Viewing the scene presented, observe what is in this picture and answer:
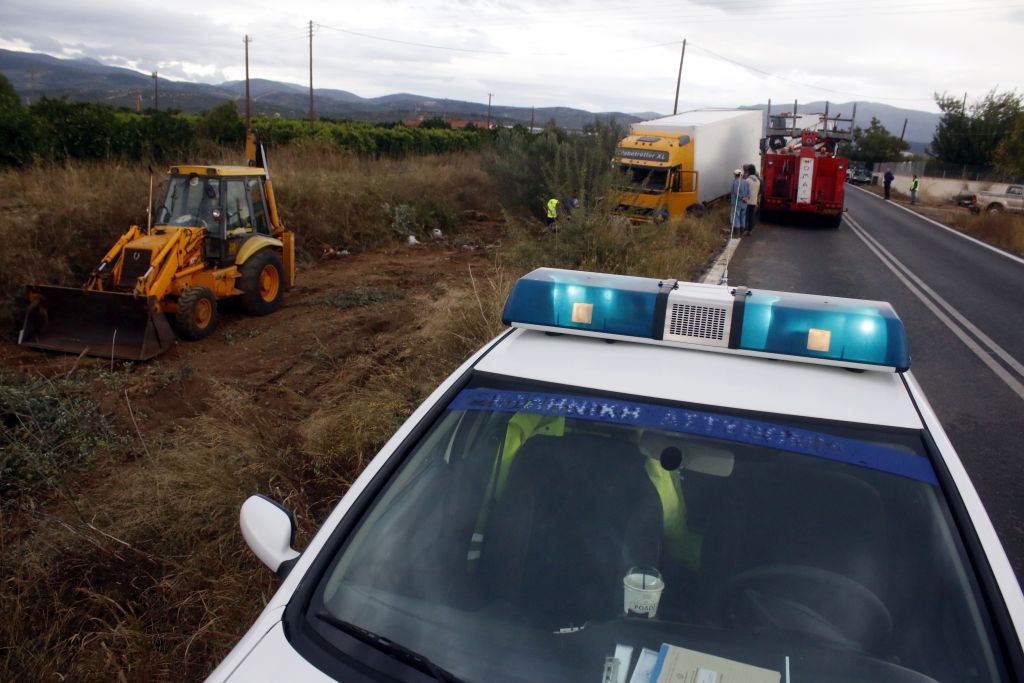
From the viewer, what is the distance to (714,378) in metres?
2.20

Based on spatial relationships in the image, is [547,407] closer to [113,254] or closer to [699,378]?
[699,378]

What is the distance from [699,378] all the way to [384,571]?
1.01m

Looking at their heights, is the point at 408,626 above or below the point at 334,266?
above

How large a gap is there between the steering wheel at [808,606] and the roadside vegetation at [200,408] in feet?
7.73

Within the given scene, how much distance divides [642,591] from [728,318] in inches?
34.4

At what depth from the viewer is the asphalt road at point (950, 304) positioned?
587cm

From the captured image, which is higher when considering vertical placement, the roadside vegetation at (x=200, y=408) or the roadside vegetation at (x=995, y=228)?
the roadside vegetation at (x=995, y=228)

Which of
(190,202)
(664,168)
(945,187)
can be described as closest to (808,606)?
(190,202)

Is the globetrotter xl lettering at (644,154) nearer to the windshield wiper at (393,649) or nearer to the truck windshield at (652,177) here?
the truck windshield at (652,177)

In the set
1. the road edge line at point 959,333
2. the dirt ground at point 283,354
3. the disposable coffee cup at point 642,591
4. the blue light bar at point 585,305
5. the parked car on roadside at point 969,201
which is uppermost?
the parked car on roadside at point 969,201

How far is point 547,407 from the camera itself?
2.14 meters

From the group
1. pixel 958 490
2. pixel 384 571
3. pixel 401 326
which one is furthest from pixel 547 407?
pixel 401 326

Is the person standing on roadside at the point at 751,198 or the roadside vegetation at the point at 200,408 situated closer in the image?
the roadside vegetation at the point at 200,408

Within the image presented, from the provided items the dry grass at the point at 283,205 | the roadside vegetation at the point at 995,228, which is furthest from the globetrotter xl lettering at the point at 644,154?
the roadside vegetation at the point at 995,228
